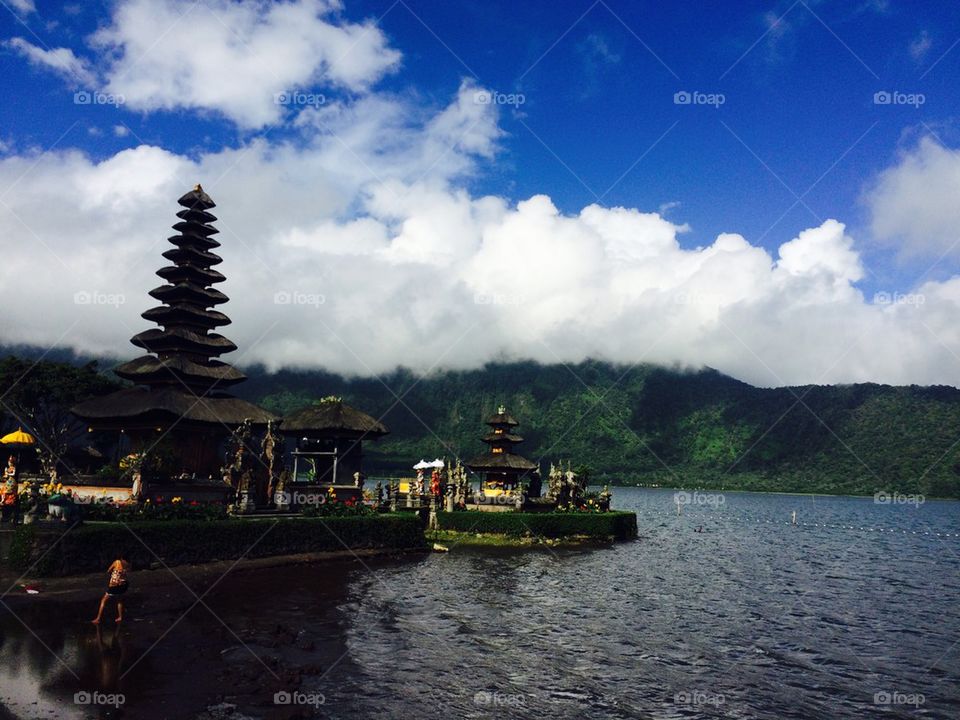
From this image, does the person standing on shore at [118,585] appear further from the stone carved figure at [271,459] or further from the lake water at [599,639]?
the stone carved figure at [271,459]

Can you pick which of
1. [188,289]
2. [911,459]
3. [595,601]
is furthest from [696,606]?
[911,459]

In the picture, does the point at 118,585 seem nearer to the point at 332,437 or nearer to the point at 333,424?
the point at 333,424

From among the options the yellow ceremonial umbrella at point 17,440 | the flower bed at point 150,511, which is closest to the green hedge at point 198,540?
the flower bed at point 150,511

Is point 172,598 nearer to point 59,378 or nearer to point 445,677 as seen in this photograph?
point 445,677

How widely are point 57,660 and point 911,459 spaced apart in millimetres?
230070

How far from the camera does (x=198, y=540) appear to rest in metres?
30.6

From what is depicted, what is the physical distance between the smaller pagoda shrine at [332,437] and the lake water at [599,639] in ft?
45.6

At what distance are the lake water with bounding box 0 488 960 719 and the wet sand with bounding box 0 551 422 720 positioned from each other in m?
0.19

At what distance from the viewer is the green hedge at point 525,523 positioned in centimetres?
5228

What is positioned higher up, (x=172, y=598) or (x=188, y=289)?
(x=188, y=289)

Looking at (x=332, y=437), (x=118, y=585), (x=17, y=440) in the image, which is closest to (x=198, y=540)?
(x=118, y=585)

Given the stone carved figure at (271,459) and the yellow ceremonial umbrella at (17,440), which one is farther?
the yellow ceremonial umbrella at (17,440)

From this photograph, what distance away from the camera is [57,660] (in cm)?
1648

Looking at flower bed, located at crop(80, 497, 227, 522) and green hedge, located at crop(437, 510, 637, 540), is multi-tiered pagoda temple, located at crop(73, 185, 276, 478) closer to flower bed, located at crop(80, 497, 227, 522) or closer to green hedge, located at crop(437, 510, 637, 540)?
flower bed, located at crop(80, 497, 227, 522)
